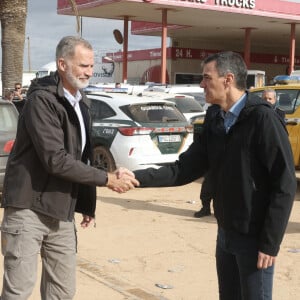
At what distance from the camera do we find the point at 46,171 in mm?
3377

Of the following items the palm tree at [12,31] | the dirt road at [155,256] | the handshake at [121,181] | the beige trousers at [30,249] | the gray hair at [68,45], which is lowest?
the dirt road at [155,256]

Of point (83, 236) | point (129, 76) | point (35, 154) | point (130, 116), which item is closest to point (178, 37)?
point (129, 76)

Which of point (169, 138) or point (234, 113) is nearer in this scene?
point (234, 113)

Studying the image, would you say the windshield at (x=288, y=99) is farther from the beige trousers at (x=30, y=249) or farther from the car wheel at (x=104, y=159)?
the beige trousers at (x=30, y=249)

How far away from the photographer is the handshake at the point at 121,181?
352 centimetres

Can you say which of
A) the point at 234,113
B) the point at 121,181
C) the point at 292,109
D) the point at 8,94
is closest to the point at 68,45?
the point at 121,181

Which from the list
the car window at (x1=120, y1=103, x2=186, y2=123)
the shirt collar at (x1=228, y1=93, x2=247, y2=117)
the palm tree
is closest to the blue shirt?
the shirt collar at (x1=228, y1=93, x2=247, y2=117)

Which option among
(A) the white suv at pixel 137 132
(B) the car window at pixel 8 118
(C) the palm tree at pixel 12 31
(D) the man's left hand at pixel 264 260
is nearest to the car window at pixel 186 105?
(A) the white suv at pixel 137 132

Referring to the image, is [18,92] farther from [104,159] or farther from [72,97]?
[72,97]

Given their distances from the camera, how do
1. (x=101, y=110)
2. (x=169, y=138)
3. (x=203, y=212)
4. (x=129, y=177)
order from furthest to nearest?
(x=101, y=110) → (x=169, y=138) → (x=203, y=212) → (x=129, y=177)

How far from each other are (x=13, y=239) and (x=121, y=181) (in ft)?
2.28

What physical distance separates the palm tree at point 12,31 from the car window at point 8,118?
6.91 metres

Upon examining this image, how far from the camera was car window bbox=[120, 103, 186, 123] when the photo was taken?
10.9m

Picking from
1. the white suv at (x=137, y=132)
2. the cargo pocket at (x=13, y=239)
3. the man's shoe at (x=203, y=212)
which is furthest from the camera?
the white suv at (x=137, y=132)
